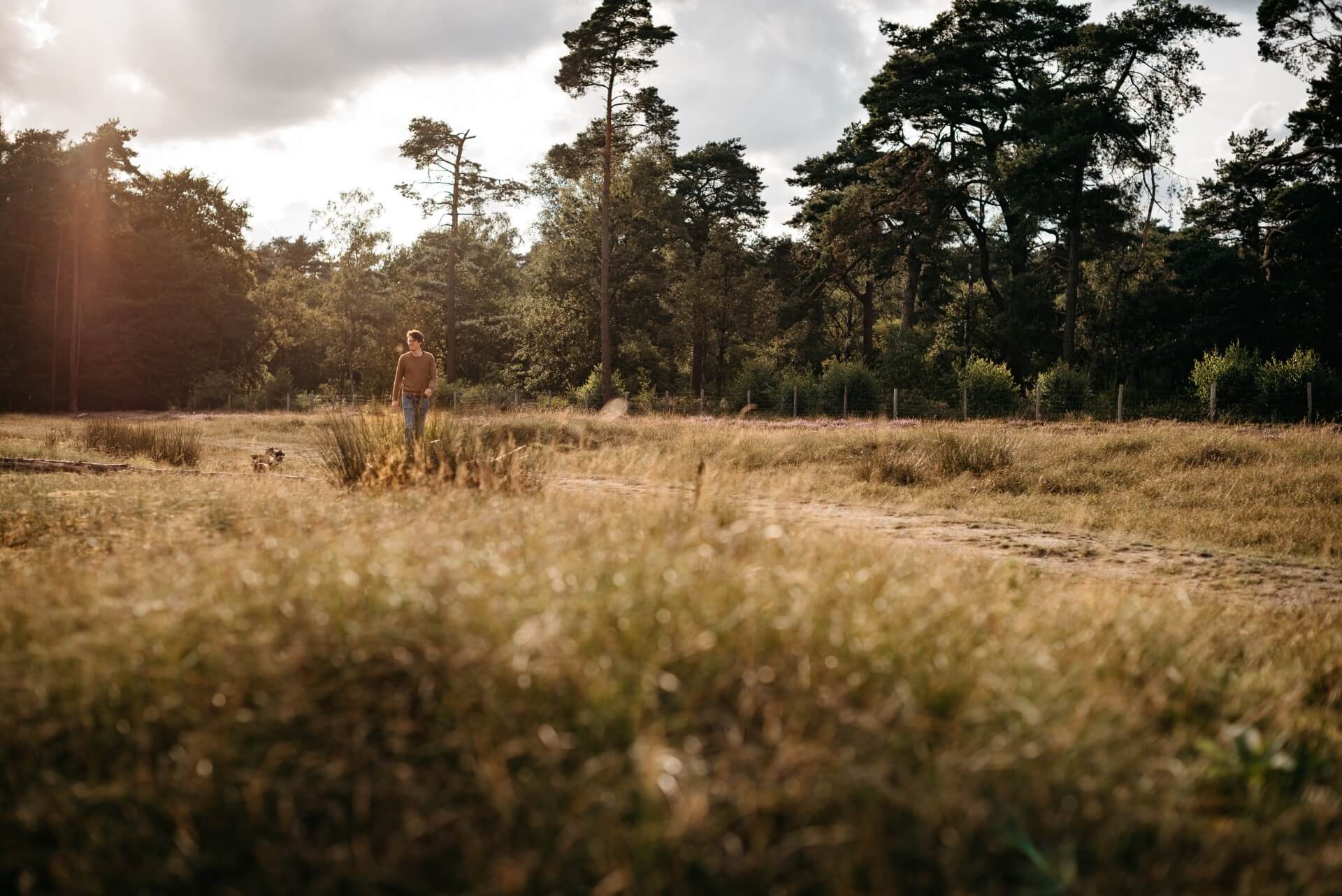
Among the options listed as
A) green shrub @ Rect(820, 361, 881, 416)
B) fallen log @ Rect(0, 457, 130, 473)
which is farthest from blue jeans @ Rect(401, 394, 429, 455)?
green shrub @ Rect(820, 361, 881, 416)

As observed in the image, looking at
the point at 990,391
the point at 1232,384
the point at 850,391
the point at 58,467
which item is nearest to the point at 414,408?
the point at 58,467

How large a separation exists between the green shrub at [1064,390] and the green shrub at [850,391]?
512 cm

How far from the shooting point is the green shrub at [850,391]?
96.6 feet

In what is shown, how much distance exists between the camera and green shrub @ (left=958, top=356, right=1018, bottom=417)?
86.7 feet

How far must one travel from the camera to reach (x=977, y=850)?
2.09 meters

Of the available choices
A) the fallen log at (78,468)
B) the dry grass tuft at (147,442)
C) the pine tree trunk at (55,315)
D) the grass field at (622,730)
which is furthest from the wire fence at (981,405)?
the grass field at (622,730)

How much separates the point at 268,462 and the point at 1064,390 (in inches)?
889

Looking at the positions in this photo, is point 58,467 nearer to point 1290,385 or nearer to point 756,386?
point 756,386

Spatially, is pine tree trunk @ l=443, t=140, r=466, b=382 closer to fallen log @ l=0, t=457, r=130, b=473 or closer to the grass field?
fallen log @ l=0, t=457, r=130, b=473

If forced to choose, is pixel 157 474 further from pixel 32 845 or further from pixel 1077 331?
pixel 1077 331

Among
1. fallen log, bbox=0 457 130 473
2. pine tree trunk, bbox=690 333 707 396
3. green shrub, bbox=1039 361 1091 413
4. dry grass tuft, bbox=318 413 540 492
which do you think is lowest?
fallen log, bbox=0 457 130 473

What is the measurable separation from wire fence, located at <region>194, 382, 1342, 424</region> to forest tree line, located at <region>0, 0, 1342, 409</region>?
94 cm

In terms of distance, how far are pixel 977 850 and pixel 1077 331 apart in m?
37.9

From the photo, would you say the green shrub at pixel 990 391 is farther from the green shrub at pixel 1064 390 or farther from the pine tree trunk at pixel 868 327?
the pine tree trunk at pixel 868 327
